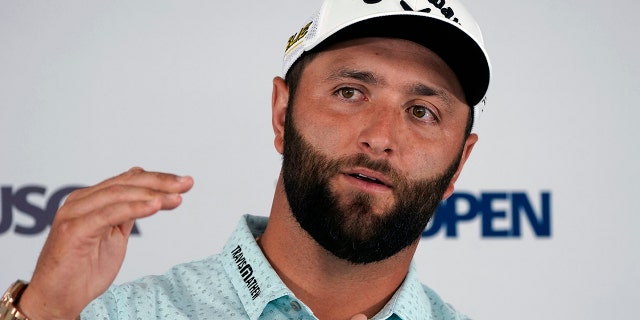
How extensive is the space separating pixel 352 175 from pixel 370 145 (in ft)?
0.20

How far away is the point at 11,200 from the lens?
8.37ft

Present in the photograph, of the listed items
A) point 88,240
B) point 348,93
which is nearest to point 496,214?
point 348,93

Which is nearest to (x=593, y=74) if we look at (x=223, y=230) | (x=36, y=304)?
(x=223, y=230)

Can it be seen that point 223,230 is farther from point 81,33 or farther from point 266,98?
point 81,33

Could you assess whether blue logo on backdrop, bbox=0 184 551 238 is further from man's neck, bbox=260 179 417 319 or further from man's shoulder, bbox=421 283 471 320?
man's neck, bbox=260 179 417 319

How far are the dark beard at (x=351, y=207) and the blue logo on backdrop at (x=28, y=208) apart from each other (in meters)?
0.92

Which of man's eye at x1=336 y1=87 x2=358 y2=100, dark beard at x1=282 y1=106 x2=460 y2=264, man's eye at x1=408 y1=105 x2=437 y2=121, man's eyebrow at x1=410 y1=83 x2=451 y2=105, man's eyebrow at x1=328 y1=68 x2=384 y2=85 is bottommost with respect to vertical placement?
dark beard at x1=282 y1=106 x2=460 y2=264

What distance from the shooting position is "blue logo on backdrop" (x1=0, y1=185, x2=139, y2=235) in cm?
255

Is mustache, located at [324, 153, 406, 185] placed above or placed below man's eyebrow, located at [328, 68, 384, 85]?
below

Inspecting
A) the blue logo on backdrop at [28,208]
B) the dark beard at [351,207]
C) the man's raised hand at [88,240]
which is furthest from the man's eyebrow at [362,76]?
the blue logo on backdrop at [28,208]

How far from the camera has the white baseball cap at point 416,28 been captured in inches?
70.8

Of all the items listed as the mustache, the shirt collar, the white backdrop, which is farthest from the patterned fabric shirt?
the white backdrop

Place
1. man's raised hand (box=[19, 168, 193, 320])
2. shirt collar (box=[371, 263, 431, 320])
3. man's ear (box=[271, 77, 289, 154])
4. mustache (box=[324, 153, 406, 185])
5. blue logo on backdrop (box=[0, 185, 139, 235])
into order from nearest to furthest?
man's raised hand (box=[19, 168, 193, 320]), mustache (box=[324, 153, 406, 185]), shirt collar (box=[371, 263, 431, 320]), man's ear (box=[271, 77, 289, 154]), blue logo on backdrop (box=[0, 185, 139, 235])

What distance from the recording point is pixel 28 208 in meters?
2.56
